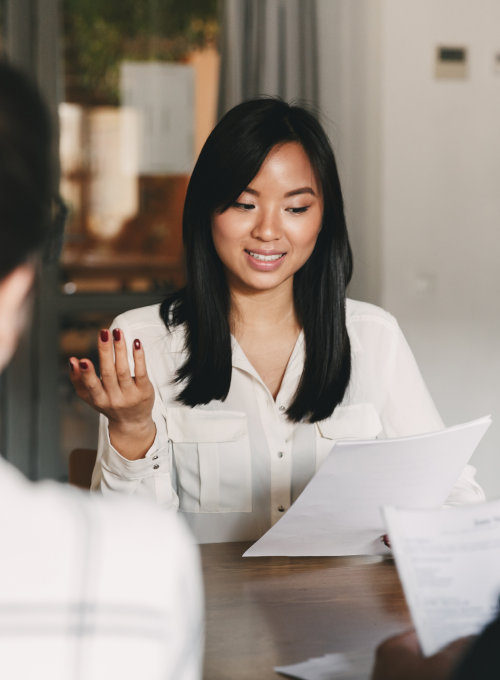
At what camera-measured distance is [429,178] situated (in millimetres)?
3461

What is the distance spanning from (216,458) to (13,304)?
1155 millimetres

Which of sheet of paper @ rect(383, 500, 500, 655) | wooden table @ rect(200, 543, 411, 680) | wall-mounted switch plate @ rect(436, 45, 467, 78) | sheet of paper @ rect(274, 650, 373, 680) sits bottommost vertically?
wooden table @ rect(200, 543, 411, 680)

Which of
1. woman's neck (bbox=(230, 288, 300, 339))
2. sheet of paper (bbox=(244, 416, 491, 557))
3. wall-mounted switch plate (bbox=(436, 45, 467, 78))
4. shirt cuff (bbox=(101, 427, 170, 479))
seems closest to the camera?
sheet of paper (bbox=(244, 416, 491, 557))

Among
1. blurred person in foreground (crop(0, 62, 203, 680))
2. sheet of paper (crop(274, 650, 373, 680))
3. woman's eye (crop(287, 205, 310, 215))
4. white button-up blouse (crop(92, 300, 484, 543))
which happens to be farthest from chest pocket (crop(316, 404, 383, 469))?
blurred person in foreground (crop(0, 62, 203, 680))

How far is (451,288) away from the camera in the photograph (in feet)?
11.5

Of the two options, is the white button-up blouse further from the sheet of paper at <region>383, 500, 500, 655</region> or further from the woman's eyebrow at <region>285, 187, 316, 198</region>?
the sheet of paper at <region>383, 500, 500, 655</region>

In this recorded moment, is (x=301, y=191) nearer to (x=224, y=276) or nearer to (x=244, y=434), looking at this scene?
(x=224, y=276)

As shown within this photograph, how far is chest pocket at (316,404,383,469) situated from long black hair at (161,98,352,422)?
1.3 inches

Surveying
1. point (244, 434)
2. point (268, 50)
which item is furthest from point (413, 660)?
point (268, 50)

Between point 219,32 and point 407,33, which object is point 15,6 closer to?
point 219,32

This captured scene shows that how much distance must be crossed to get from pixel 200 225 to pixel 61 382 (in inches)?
80.7

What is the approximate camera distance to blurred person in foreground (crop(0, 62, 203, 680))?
57 centimetres

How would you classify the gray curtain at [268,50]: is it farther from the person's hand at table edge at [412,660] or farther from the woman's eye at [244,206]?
the person's hand at table edge at [412,660]

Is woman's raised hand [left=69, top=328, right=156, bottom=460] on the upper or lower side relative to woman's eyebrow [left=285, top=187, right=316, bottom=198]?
lower
